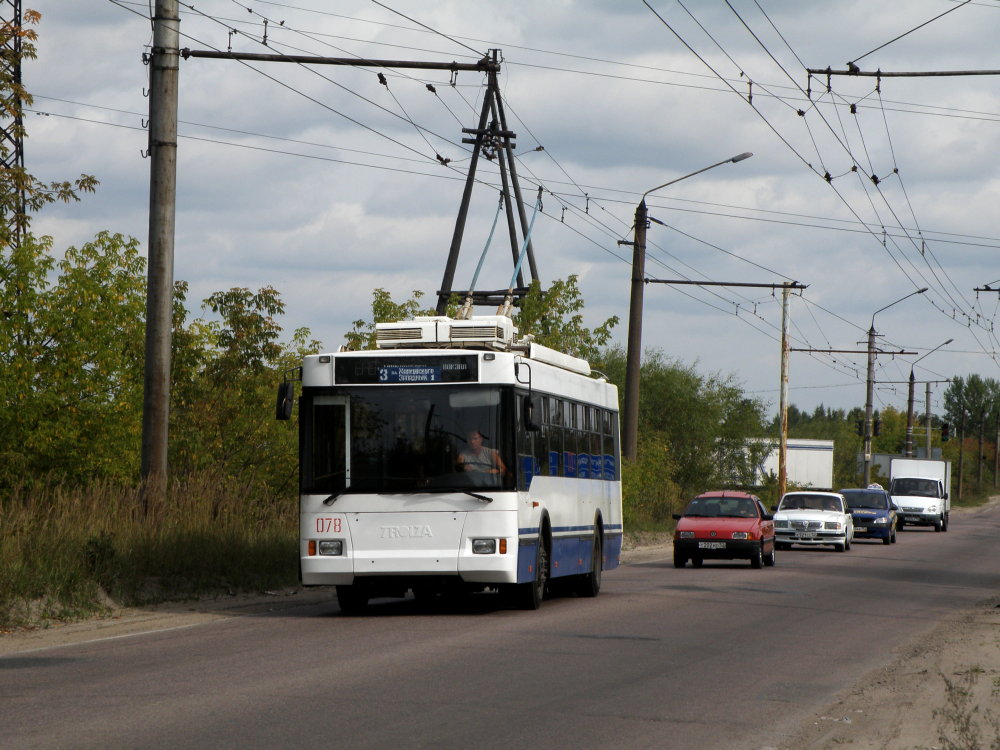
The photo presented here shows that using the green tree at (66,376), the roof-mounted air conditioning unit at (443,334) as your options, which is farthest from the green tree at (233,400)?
the roof-mounted air conditioning unit at (443,334)

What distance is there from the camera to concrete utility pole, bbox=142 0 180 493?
66.0 feet

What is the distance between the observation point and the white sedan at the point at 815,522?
129 ft

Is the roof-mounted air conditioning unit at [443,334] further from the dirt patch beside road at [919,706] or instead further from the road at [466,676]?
the dirt patch beside road at [919,706]

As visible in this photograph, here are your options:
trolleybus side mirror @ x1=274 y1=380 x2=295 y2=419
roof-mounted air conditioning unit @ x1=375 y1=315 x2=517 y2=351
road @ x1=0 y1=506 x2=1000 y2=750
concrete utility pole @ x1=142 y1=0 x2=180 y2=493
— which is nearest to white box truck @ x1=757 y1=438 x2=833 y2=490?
road @ x1=0 y1=506 x2=1000 y2=750

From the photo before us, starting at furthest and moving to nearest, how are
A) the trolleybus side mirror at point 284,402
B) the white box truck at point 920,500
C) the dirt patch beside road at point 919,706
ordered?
the white box truck at point 920,500, the trolleybus side mirror at point 284,402, the dirt patch beside road at point 919,706

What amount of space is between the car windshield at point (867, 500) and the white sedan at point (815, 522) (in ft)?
20.8

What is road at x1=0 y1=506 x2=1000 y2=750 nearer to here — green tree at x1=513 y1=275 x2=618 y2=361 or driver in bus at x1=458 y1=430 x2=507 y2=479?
driver in bus at x1=458 y1=430 x2=507 y2=479

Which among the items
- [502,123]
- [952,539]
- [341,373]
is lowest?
→ [952,539]

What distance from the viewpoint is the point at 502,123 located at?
1225 inches

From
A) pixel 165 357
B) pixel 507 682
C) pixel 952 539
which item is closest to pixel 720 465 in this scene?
pixel 952 539

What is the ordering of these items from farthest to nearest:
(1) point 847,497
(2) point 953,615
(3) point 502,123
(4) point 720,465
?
(4) point 720,465, (1) point 847,497, (3) point 502,123, (2) point 953,615

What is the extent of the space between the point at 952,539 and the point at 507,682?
142 feet

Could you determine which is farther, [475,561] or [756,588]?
[756,588]

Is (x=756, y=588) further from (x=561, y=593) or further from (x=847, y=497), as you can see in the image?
(x=847, y=497)
